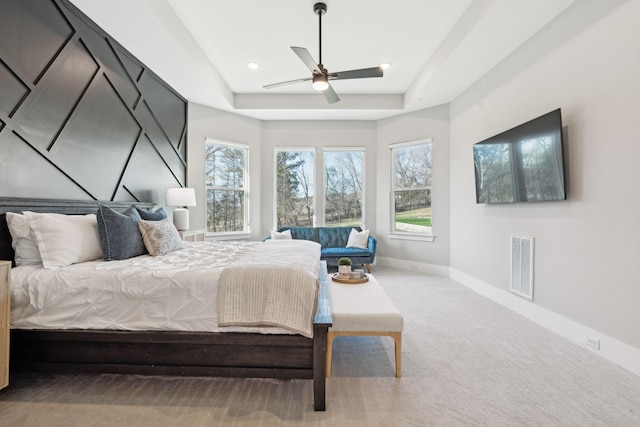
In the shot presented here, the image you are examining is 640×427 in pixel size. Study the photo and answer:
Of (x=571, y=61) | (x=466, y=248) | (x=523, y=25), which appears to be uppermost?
(x=523, y=25)

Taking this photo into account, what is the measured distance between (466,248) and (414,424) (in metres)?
3.50

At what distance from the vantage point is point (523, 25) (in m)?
2.97

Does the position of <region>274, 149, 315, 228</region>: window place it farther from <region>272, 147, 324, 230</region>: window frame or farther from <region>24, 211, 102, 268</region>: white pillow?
<region>24, 211, 102, 268</region>: white pillow

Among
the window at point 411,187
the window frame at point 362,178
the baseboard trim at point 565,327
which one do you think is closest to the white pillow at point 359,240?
the window frame at point 362,178

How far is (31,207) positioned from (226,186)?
333 centimetres

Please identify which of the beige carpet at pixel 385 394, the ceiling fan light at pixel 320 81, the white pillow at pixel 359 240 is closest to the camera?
the beige carpet at pixel 385 394

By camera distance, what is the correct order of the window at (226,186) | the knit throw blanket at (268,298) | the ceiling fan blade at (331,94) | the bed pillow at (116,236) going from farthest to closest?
the window at (226,186) < the ceiling fan blade at (331,94) < the bed pillow at (116,236) < the knit throw blanket at (268,298)

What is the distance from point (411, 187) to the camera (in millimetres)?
5660

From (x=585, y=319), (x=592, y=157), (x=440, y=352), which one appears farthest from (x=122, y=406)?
(x=592, y=157)

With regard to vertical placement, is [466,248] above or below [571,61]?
below

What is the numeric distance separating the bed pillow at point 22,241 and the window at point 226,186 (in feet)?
10.4

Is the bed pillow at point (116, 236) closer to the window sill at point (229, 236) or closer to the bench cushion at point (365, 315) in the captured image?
the bench cushion at point (365, 315)

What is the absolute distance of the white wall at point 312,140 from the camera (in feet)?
19.9

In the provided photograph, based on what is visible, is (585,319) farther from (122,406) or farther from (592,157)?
(122,406)
